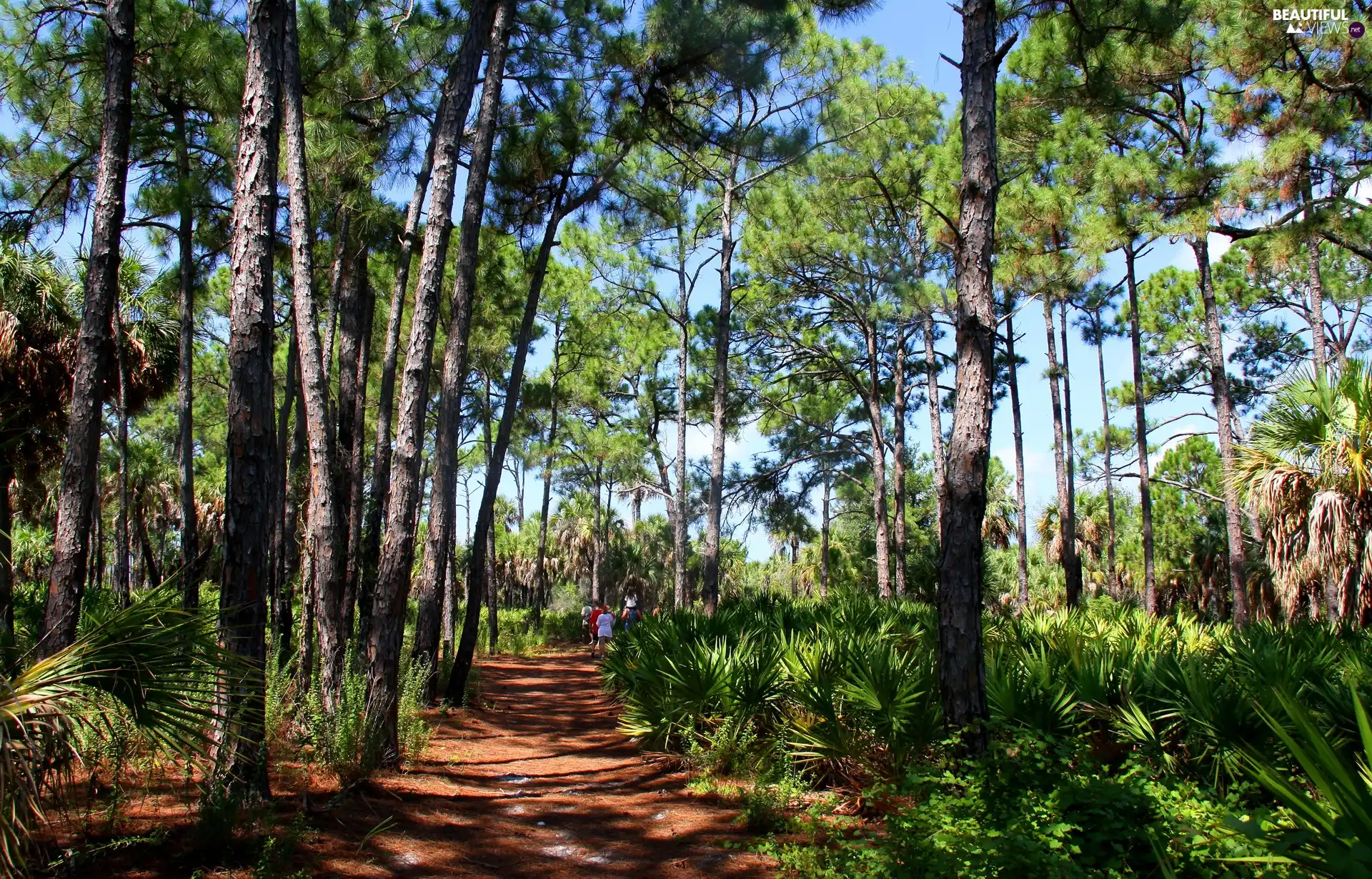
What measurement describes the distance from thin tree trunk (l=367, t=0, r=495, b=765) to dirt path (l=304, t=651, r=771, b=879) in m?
0.87

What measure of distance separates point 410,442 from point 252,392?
232 cm

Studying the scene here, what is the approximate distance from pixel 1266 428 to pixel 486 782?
1020cm

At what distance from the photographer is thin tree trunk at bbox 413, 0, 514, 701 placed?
31.2 feet

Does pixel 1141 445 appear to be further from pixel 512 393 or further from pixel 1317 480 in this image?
pixel 512 393

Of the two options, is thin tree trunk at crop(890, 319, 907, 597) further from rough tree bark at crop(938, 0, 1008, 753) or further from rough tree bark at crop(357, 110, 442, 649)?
rough tree bark at crop(938, 0, 1008, 753)

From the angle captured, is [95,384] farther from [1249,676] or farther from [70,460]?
[1249,676]

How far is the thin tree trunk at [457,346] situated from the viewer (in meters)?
9.52

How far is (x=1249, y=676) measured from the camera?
5234 mm

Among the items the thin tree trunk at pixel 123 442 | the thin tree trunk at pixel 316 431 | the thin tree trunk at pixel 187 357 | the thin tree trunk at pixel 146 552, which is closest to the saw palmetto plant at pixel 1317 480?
the thin tree trunk at pixel 316 431

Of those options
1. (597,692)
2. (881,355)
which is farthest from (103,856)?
(881,355)

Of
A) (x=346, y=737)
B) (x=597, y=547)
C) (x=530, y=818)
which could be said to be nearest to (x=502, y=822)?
(x=530, y=818)

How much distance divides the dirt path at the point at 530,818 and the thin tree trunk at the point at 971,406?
1.78m

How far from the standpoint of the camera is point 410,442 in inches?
296

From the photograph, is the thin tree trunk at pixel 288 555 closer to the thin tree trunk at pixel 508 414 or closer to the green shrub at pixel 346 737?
the green shrub at pixel 346 737
